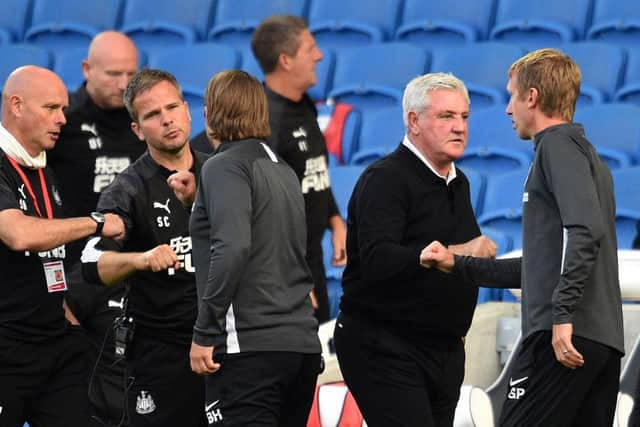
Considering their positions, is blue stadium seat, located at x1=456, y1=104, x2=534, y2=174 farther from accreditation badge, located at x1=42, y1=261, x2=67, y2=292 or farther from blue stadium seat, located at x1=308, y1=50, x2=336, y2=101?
accreditation badge, located at x1=42, y1=261, x2=67, y2=292

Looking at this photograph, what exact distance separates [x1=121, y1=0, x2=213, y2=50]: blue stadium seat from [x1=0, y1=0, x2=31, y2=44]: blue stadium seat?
90 centimetres

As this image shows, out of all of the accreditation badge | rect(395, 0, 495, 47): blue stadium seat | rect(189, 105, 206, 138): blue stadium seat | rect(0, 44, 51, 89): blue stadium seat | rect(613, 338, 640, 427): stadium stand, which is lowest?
rect(613, 338, 640, 427): stadium stand

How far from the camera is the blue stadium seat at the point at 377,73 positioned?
8523 mm

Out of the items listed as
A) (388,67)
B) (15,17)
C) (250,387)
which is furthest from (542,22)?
(250,387)

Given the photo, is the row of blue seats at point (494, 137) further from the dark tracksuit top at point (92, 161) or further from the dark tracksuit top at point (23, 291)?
the dark tracksuit top at point (23, 291)

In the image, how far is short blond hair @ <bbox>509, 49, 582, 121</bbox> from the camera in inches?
160

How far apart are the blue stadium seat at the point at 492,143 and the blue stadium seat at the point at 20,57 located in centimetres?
337

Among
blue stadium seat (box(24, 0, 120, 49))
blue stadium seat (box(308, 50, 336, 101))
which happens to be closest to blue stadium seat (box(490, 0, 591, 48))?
blue stadium seat (box(308, 50, 336, 101))

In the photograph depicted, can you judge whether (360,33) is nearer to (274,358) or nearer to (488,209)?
(488,209)

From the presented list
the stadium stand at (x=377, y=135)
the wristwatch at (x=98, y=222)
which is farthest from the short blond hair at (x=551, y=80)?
the stadium stand at (x=377, y=135)

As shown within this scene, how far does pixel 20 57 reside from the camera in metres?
9.48

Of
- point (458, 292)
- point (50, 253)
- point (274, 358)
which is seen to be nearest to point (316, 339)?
point (274, 358)

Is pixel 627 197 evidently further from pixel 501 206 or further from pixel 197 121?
pixel 197 121

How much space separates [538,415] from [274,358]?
2.78 feet
